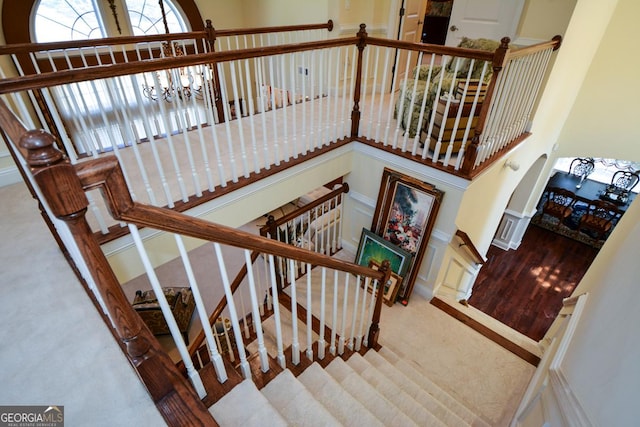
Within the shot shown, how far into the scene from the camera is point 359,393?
1.93 metres

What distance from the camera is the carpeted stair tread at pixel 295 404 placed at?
56.0 inches

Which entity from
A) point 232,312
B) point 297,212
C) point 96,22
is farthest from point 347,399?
point 96,22

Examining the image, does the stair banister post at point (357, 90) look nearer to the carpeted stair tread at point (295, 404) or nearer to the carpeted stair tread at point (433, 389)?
the carpeted stair tread at point (433, 389)

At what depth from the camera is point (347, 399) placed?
5.65ft

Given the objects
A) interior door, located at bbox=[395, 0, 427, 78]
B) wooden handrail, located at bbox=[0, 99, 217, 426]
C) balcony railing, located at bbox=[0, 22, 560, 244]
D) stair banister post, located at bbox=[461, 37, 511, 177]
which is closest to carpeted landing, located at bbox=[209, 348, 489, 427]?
wooden handrail, located at bbox=[0, 99, 217, 426]

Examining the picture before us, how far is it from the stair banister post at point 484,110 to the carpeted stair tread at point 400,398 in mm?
1819

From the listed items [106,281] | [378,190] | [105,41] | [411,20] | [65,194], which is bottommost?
[378,190]

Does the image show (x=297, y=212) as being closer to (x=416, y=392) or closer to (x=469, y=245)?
(x=469, y=245)

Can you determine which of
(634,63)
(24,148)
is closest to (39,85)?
(24,148)

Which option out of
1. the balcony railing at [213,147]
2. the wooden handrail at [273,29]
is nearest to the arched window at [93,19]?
the balcony railing at [213,147]

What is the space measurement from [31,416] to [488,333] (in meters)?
3.52

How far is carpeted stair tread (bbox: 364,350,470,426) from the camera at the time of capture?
7.30 feet

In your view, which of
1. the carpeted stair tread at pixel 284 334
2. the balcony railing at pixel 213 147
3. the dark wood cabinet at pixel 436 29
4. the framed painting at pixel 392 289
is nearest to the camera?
the balcony railing at pixel 213 147

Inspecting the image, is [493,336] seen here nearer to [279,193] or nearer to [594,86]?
[279,193]
